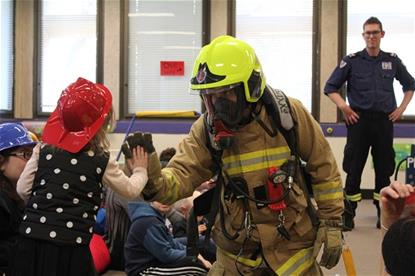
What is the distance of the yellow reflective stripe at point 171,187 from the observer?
2.07m

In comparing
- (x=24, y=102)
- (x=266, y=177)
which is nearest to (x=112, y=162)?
(x=266, y=177)

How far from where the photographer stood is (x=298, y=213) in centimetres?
207

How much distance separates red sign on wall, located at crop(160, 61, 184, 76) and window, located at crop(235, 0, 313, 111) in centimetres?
101

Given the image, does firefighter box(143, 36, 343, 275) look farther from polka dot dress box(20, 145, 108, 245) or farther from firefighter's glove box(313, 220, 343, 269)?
polka dot dress box(20, 145, 108, 245)

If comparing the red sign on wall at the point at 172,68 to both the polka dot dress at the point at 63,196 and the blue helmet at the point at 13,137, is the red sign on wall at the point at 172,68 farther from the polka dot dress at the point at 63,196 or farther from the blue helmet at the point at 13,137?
the polka dot dress at the point at 63,196

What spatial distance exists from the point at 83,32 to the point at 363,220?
15.8 feet

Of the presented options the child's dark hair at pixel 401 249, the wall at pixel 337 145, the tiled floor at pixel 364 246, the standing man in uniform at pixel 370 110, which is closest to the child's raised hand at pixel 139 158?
the child's dark hair at pixel 401 249

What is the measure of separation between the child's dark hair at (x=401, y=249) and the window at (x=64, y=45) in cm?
719

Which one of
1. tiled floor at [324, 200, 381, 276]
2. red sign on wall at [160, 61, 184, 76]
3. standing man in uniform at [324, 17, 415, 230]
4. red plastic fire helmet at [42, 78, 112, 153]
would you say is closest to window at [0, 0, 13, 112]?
red sign on wall at [160, 61, 184, 76]

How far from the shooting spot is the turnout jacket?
2033mm

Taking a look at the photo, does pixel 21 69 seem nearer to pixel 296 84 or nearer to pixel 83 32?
pixel 83 32

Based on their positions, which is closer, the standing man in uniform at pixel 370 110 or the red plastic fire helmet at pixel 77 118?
the red plastic fire helmet at pixel 77 118

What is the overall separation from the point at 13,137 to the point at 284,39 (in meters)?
5.54

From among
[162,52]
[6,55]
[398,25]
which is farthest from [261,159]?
[6,55]
